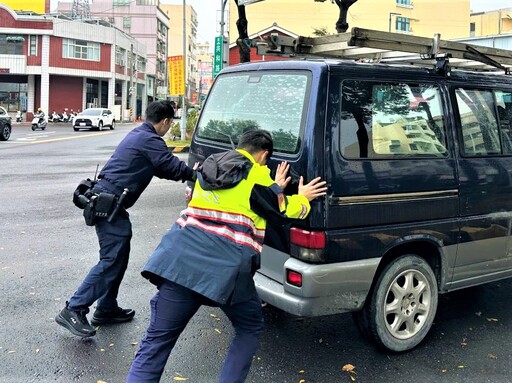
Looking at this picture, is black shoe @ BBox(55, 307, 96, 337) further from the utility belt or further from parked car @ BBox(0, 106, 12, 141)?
parked car @ BBox(0, 106, 12, 141)

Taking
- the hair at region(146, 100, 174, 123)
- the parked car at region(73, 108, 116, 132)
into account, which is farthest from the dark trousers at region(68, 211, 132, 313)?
the parked car at region(73, 108, 116, 132)

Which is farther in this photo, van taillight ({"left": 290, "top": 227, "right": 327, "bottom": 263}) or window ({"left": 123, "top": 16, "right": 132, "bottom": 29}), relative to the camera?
window ({"left": 123, "top": 16, "right": 132, "bottom": 29})

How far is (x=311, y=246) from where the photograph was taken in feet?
10.9

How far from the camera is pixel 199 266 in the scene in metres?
2.66

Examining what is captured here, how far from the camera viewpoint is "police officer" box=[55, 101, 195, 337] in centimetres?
388

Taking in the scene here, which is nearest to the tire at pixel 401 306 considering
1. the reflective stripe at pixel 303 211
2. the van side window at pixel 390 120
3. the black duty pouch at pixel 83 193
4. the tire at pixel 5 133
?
the van side window at pixel 390 120

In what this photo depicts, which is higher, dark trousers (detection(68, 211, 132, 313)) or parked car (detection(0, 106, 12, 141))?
parked car (detection(0, 106, 12, 141))

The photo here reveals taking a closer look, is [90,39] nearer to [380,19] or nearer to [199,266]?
[380,19]

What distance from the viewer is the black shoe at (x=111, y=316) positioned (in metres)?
4.23

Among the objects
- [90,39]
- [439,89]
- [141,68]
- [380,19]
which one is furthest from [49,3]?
[439,89]

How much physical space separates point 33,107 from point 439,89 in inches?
2053

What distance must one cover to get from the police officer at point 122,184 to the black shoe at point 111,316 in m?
0.20

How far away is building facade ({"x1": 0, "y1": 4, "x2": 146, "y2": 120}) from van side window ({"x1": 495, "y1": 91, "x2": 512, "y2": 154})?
50.4 meters

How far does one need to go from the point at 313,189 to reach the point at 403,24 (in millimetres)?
57398
